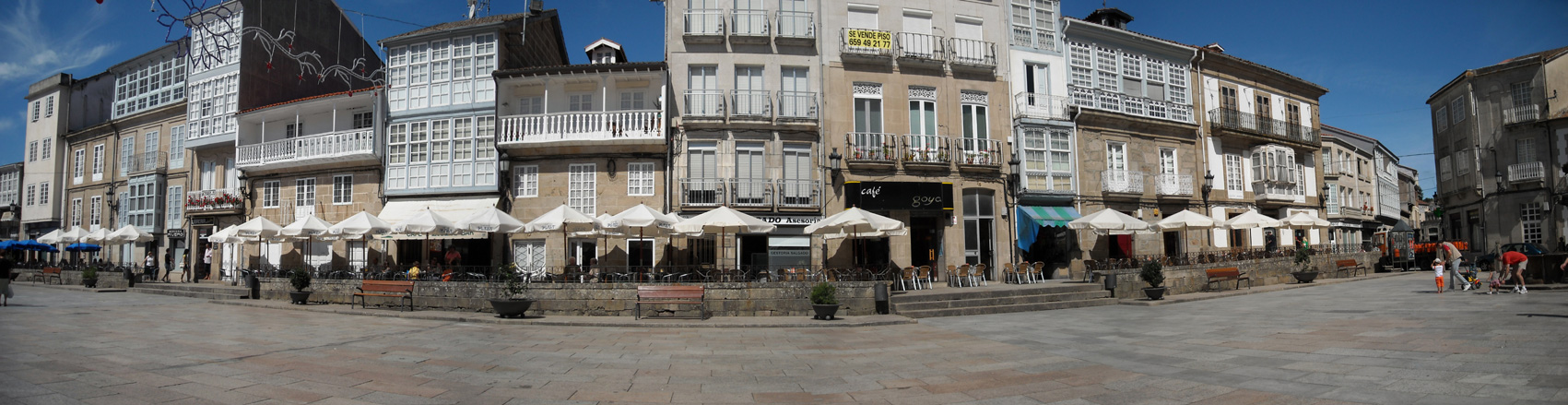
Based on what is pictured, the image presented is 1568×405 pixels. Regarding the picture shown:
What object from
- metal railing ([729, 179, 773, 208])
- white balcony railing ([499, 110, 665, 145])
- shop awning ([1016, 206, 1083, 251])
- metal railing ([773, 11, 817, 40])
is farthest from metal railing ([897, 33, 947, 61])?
white balcony railing ([499, 110, 665, 145])

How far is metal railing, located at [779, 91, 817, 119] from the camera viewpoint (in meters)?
25.5

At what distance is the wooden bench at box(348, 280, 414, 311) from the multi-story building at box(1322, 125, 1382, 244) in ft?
132

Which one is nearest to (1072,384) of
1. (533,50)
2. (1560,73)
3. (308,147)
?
(533,50)

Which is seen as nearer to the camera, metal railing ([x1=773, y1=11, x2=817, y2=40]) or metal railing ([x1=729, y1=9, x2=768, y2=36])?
metal railing ([x1=729, y1=9, x2=768, y2=36])

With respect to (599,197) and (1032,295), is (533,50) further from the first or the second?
(1032,295)

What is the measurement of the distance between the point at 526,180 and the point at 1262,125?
32.2 metres

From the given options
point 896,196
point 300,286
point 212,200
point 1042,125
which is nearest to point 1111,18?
point 1042,125

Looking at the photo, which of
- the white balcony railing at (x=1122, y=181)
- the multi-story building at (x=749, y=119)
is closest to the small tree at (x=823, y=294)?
the multi-story building at (x=749, y=119)

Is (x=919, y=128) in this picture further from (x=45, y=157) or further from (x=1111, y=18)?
(x=45, y=157)

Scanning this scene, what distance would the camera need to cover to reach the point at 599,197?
25.2 metres

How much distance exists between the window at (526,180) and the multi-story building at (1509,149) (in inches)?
1869

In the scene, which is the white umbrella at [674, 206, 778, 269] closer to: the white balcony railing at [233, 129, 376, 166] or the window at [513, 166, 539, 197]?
the window at [513, 166, 539, 197]

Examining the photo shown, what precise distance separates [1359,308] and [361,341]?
2005cm

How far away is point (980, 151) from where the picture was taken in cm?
2703
